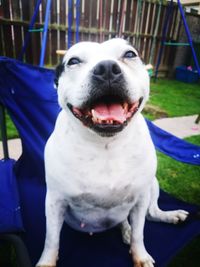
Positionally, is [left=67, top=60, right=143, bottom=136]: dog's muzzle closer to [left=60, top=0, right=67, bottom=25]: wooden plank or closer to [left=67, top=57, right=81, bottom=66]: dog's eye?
[left=67, top=57, right=81, bottom=66]: dog's eye

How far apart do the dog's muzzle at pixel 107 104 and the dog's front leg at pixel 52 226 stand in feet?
1.47

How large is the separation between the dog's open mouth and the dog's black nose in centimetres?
10

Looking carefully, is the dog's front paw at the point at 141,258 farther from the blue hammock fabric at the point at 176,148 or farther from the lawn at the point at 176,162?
the blue hammock fabric at the point at 176,148

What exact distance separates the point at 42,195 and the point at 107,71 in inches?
48.7

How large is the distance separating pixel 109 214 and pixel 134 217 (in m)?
0.14

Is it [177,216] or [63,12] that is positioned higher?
[63,12]

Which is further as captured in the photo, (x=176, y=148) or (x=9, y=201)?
(x=176, y=148)

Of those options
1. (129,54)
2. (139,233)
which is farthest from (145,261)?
(129,54)

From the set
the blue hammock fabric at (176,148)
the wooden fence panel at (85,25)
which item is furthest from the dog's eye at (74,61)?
the wooden fence panel at (85,25)

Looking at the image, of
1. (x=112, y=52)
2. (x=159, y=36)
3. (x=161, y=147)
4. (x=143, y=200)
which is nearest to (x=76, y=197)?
(x=143, y=200)

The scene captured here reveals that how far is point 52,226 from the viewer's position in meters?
1.40

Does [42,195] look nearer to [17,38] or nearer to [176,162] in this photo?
[176,162]

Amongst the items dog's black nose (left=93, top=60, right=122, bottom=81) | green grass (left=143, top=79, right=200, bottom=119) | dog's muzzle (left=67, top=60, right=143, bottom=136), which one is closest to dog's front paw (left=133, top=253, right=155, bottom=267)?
dog's muzzle (left=67, top=60, right=143, bottom=136)

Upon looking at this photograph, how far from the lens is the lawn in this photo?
1813 millimetres
